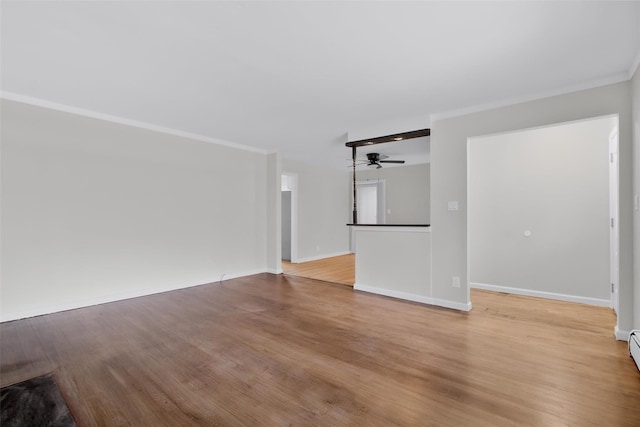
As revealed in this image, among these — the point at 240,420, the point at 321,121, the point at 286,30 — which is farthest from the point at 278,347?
the point at 321,121

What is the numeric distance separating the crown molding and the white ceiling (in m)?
0.02

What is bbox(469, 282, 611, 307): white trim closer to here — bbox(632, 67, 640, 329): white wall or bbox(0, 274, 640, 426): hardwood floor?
bbox(0, 274, 640, 426): hardwood floor

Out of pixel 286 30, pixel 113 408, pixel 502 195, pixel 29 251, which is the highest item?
pixel 286 30

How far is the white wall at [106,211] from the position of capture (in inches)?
120

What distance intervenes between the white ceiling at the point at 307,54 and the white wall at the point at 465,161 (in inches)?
5.6

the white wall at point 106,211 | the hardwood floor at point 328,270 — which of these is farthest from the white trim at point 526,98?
the white wall at point 106,211

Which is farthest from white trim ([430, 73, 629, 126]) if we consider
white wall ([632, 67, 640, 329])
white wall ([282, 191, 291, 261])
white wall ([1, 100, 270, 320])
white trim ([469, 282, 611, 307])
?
white wall ([282, 191, 291, 261])

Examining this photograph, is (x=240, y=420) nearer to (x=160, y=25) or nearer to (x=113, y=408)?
(x=113, y=408)

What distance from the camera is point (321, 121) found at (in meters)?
3.88

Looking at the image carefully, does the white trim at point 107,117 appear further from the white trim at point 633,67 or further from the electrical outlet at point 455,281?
the white trim at point 633,67

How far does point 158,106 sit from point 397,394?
3.68 meters

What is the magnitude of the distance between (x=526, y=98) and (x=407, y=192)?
13.9 feet

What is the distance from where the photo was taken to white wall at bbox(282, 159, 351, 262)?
6816 millimetres

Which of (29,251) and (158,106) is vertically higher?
(158,106)
